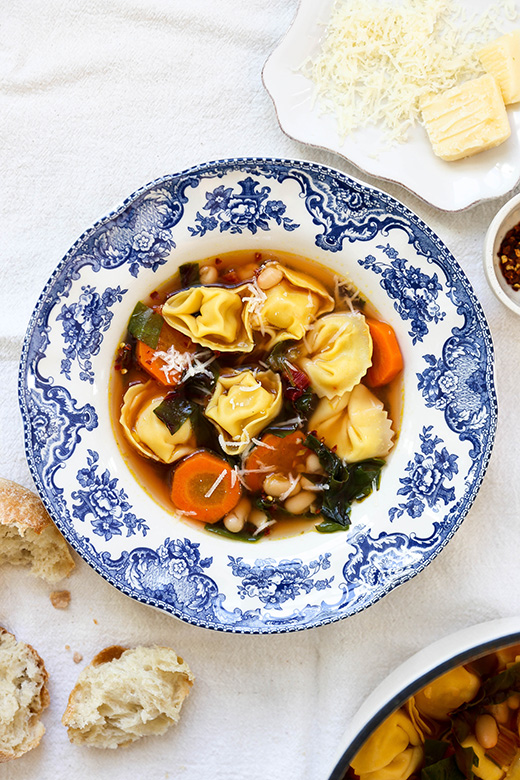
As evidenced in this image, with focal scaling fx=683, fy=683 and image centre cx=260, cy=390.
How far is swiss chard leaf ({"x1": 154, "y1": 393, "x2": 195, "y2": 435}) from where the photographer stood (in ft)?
10.1

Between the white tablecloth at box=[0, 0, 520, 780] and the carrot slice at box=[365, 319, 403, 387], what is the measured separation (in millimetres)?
657

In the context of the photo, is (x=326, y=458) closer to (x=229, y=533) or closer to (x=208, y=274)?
(x=229, y=533)

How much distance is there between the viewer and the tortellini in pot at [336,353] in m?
2.97

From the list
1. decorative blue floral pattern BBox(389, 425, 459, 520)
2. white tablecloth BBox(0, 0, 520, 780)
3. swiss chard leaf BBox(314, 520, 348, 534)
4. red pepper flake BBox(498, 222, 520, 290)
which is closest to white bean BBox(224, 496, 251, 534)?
swiss chard leaf BBox(314, 520, 348, 534)

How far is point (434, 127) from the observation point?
9.76 feet

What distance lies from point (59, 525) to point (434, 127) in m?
2.30

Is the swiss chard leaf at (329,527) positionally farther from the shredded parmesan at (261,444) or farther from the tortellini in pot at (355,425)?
the shredded parmesan at (261,444)

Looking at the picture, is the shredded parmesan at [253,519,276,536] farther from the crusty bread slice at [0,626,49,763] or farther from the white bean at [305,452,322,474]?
the crusty bread slice at [0,626,49,763]

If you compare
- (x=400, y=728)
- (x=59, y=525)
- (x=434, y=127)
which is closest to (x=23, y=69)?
(x=434, y=127)

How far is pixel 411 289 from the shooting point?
2.77 m

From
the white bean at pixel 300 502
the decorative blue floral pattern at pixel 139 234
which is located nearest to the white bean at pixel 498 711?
the white bean at pixel 300 502

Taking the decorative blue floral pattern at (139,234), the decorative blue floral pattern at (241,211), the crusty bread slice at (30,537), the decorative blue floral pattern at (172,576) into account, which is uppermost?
the decorative blue floral pattern at (241,211)

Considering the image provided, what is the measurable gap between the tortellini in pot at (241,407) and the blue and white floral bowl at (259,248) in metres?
0.46

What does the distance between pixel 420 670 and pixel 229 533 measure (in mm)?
965
